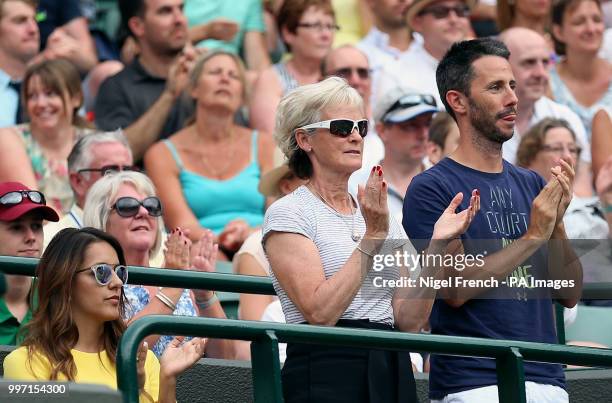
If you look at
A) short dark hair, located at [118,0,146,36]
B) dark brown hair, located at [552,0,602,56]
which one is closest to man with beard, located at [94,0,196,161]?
short dark hair, located at [118,0,146,36]

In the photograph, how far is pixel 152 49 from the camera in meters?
9.77

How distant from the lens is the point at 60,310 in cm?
498

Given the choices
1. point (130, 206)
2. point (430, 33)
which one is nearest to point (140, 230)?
point (130, 206)

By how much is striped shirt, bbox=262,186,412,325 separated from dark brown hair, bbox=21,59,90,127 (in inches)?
147

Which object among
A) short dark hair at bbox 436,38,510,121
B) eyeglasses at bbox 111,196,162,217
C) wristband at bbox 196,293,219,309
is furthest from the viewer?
eyeglasses at bbox 111,196,162,217

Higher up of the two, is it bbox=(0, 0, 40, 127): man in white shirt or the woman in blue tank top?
bbox=(0, 0, 40, 127): man in white shirt

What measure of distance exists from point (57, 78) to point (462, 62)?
3514 mm

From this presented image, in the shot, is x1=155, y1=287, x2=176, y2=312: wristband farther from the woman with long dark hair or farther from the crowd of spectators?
the woman with long dark hair

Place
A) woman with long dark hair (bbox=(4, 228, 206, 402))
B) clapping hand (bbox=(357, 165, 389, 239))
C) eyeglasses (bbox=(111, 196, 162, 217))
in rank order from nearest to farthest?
clapping hand (bbox=(357, 165, 389, 239)) → woman with long dark hair (bbox=(4, 228, 206, 402)) → eyeglasses (bbox=(111, 196, 162, 217))

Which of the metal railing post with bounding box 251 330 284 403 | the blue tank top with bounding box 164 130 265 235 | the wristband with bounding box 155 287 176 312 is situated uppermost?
the blue tank top with bounding box 164 130 265 235

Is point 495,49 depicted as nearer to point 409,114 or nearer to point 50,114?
point 409,114

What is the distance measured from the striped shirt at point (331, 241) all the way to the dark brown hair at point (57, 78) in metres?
3.74

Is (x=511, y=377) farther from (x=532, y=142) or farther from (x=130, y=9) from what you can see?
(x=130, y=9)

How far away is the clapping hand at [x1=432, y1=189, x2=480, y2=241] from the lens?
4902 mm
